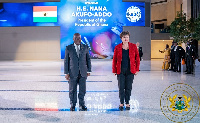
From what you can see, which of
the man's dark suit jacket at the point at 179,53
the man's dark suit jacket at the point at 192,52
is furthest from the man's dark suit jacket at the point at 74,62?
the man's dark suit jacket at the point at 179,53

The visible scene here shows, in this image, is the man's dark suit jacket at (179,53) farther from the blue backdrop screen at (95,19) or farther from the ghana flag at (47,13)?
the ghana flag at (47,13)

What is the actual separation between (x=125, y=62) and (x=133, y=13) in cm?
2798

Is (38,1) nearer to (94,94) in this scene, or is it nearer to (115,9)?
(115,9)

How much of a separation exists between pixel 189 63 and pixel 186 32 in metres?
12.9

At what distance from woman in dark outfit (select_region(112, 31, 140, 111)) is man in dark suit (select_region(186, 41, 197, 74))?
29.8 ft

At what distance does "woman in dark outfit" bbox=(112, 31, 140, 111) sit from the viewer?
629 cm

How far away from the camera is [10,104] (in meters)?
7.02

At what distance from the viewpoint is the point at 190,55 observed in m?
15.0

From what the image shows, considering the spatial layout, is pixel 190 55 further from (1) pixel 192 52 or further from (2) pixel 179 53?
(2) pixel 179 53

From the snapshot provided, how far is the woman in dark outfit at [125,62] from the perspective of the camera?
248 inches

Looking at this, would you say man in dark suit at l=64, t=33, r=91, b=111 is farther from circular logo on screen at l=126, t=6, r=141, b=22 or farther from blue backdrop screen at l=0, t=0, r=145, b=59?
circular logo on screen at l=126, t=6, r=141, b=22

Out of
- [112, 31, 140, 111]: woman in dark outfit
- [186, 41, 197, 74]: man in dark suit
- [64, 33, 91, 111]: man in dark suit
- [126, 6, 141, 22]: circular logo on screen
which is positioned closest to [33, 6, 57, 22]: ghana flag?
[126, 6, 141, 22]: circular logo on screen

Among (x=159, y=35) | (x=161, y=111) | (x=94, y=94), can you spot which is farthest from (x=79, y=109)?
(x=159, y=35)

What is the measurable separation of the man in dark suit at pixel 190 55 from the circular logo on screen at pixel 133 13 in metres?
19.0
